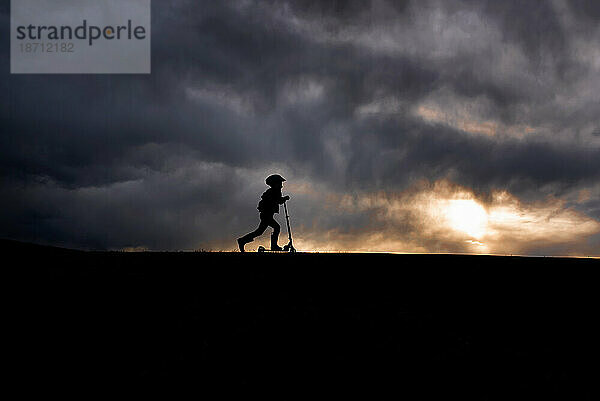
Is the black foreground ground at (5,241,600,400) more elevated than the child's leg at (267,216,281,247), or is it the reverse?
the child's leg at (267,216,281,247)

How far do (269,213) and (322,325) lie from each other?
11.0 m

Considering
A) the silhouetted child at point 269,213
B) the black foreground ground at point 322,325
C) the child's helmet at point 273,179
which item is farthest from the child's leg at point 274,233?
the black foreground ground at point 322,325

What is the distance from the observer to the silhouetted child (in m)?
20.8

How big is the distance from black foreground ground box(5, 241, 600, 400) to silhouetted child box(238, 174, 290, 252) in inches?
216

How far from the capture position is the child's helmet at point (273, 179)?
21203 mm

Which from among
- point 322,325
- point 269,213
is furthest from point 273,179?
point 322,325

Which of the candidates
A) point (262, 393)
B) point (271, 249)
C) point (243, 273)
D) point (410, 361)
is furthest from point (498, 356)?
point (271, 249)

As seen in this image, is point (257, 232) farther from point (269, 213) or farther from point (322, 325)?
point (322, 325)

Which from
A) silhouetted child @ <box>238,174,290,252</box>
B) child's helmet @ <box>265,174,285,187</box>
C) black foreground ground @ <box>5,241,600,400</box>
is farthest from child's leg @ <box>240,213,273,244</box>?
black foreground ground @ <box>5,241,600,400</box>

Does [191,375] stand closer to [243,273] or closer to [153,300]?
[153,300]

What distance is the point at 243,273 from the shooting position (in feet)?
44.7

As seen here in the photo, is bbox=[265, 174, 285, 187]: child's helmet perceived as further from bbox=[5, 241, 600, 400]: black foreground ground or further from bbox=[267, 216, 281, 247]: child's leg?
bbox=[5, 241, 600, 400]: black foreground ground

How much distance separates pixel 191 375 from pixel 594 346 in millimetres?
7474

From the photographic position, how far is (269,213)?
68.1 ft
